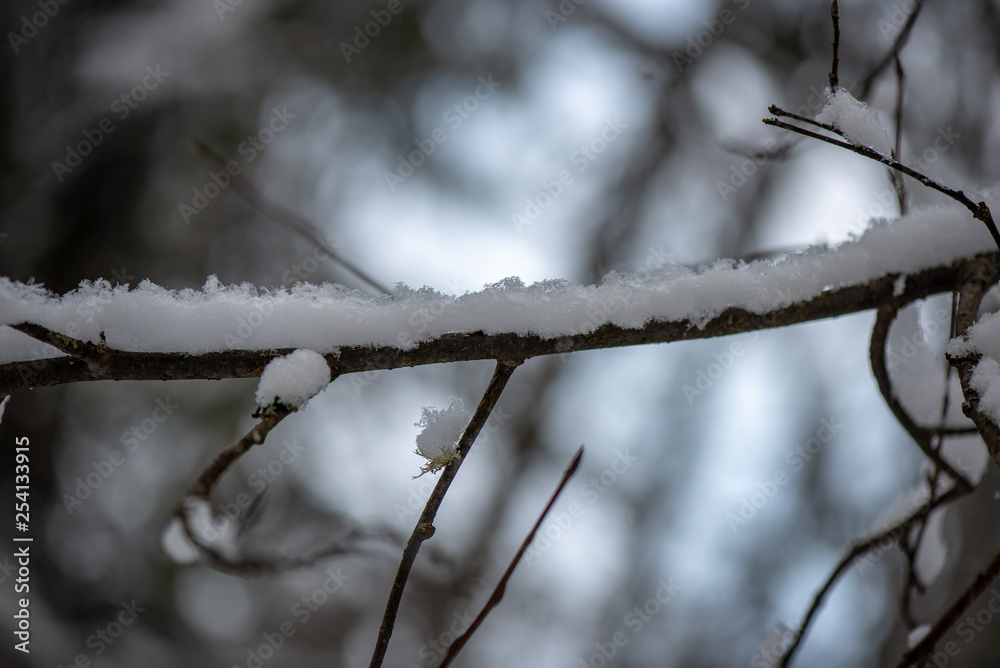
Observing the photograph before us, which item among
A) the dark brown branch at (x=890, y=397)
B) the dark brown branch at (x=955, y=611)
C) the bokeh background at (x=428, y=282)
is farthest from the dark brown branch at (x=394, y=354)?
the bokeh background at (x=428, y=282)

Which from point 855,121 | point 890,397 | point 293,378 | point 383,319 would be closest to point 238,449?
point 293,378

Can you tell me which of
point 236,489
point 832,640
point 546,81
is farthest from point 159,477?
point 832,640

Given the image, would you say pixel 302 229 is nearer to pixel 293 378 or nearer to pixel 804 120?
pixel 293 378

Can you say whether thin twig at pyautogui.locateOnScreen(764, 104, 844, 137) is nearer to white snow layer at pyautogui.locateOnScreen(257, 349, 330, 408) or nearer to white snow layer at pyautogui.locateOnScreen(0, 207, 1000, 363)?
white snow layer at pyautogui.locateOnScreen(0, 207, 1000, 363)

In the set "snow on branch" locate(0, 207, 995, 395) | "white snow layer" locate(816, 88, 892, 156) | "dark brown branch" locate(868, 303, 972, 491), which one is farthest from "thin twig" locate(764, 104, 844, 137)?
"dark brown branch" locate(868, 303, 972, 491)

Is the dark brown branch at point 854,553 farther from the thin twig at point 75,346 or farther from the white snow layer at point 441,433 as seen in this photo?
Answer: the thin twig at point 75,346
